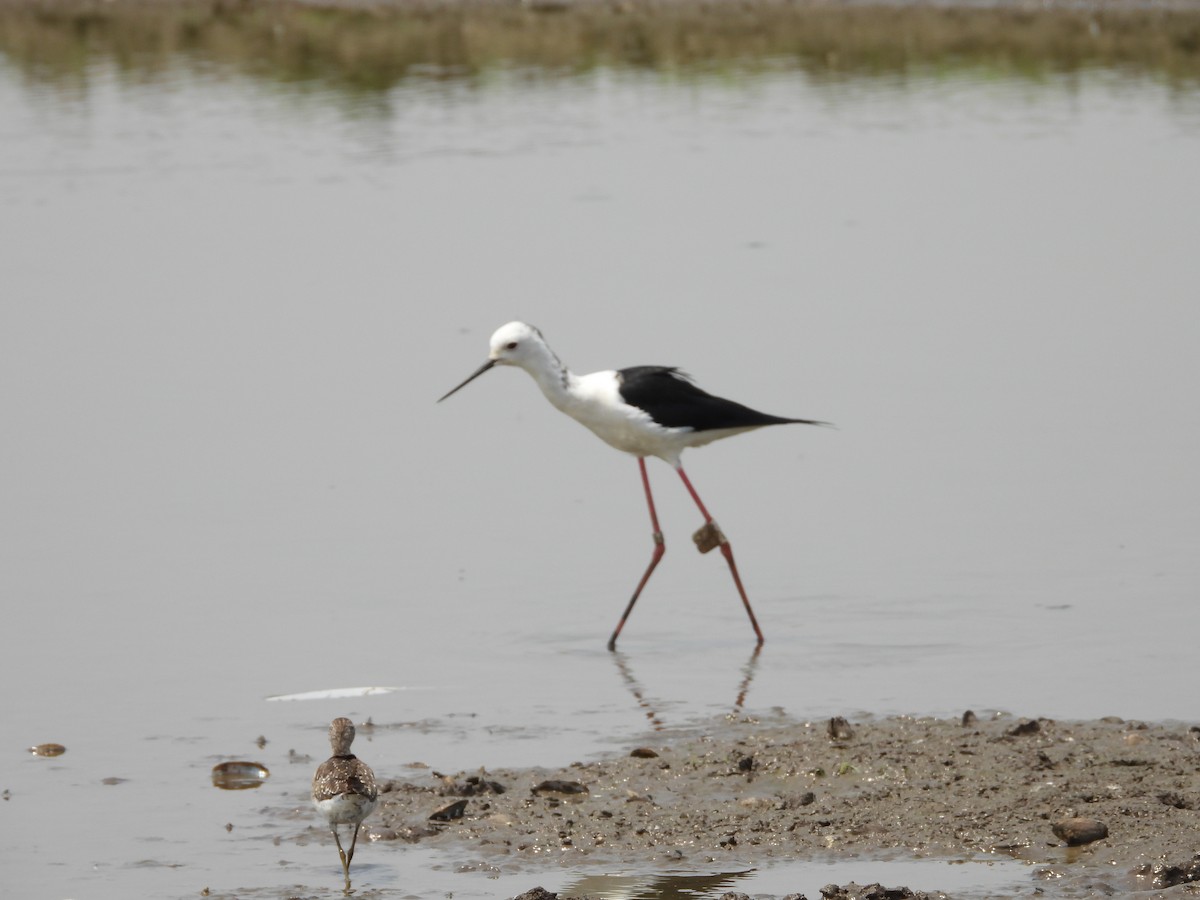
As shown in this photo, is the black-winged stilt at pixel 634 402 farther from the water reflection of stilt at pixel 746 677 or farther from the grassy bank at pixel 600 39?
the grassy bank at pixel 600 39

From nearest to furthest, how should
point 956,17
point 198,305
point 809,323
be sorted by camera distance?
point 809,323 < point 198,305 < point 956,17

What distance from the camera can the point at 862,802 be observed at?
5742mm

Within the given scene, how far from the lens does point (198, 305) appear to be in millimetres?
13219

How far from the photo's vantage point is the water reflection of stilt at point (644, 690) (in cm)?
682

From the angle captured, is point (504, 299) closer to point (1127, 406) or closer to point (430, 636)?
point (1127, 406)

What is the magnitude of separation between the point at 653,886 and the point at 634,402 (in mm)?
3056

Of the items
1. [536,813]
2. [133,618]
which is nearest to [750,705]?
[536,813]

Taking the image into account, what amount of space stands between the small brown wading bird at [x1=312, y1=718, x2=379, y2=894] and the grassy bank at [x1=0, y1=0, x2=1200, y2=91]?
1706 centimetres

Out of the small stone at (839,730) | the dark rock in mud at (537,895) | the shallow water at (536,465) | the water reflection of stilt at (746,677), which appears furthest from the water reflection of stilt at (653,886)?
the water reflection of stilt at (746,677)

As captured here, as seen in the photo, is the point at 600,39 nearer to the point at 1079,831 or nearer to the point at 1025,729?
the point at 1025,729

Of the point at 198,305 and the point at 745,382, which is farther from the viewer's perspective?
the point at 198,305

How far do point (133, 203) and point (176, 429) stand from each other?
259 inches

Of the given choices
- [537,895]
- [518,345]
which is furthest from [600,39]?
[537,895]

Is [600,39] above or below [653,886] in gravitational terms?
above
